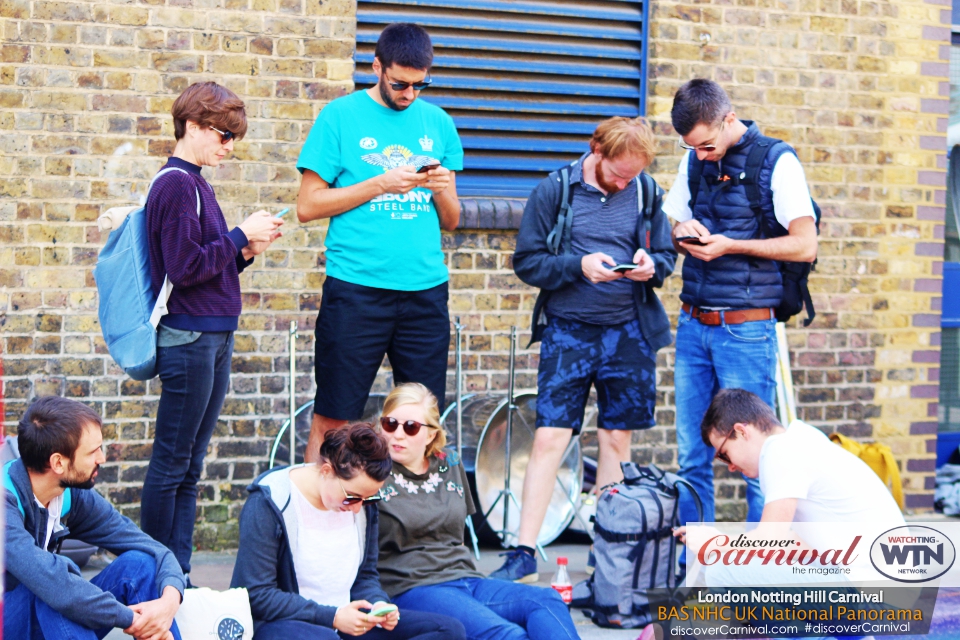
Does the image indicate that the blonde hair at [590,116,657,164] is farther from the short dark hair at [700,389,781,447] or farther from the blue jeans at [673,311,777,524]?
the short dark hair at [700,389,781,447]

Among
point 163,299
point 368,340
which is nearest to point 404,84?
point 368,340

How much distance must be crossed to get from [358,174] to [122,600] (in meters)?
1.94

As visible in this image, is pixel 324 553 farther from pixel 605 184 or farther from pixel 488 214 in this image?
pixel 488 214

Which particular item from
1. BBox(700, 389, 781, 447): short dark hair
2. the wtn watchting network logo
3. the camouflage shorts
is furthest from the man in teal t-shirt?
the wtn watchting network logo

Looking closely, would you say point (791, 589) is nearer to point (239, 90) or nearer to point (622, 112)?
point (622, 112)

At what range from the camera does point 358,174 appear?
4340 mm

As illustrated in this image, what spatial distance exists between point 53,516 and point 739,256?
2.94 metres

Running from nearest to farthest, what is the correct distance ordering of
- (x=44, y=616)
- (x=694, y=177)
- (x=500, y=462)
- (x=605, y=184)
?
(x=44, y=616) < (x=605, y=184) < (x=694, y=177) < (x=500, y=462)

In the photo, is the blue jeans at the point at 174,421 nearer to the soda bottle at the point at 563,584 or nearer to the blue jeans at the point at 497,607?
the blue jeans at the point at 497,607

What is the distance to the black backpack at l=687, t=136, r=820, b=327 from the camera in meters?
4.55

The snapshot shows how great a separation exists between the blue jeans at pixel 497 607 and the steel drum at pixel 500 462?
1.46 meters

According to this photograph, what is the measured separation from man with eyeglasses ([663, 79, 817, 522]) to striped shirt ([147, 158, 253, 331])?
1972mm

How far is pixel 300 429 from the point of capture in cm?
530

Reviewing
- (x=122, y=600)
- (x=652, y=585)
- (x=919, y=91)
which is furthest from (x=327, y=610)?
(x=919, y=91)
